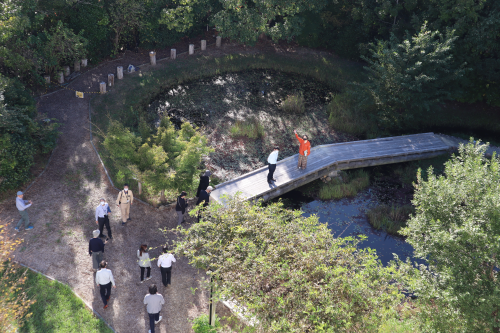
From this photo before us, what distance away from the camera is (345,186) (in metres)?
16.8

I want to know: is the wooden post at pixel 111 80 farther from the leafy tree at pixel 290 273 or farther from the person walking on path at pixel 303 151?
the leafy tree at pixel 290 273

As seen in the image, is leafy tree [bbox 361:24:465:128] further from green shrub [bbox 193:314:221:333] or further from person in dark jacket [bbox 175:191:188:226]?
green shrub [bbox 193:314:221:333]

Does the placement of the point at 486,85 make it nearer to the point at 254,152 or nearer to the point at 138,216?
the point at 254,152

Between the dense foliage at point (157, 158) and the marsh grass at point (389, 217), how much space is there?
743 cm

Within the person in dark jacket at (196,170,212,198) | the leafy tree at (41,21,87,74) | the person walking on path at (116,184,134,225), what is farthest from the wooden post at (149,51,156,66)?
the person walking on path at (116,184,134,225)

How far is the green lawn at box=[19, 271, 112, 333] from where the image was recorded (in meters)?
10.0

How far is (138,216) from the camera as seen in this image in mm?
13852

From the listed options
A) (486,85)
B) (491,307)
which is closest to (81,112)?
(491,307)

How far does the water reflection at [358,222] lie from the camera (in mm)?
14398

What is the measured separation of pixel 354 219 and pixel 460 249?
21.8ft

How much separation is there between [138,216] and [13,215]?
415 cm

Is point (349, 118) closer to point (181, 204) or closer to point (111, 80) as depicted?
point (181, 204)

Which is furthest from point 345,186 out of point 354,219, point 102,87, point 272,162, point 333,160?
point 102,87

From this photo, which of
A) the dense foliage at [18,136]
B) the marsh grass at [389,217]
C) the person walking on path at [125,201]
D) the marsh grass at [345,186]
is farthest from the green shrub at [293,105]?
the dense foliage at [18,136]
